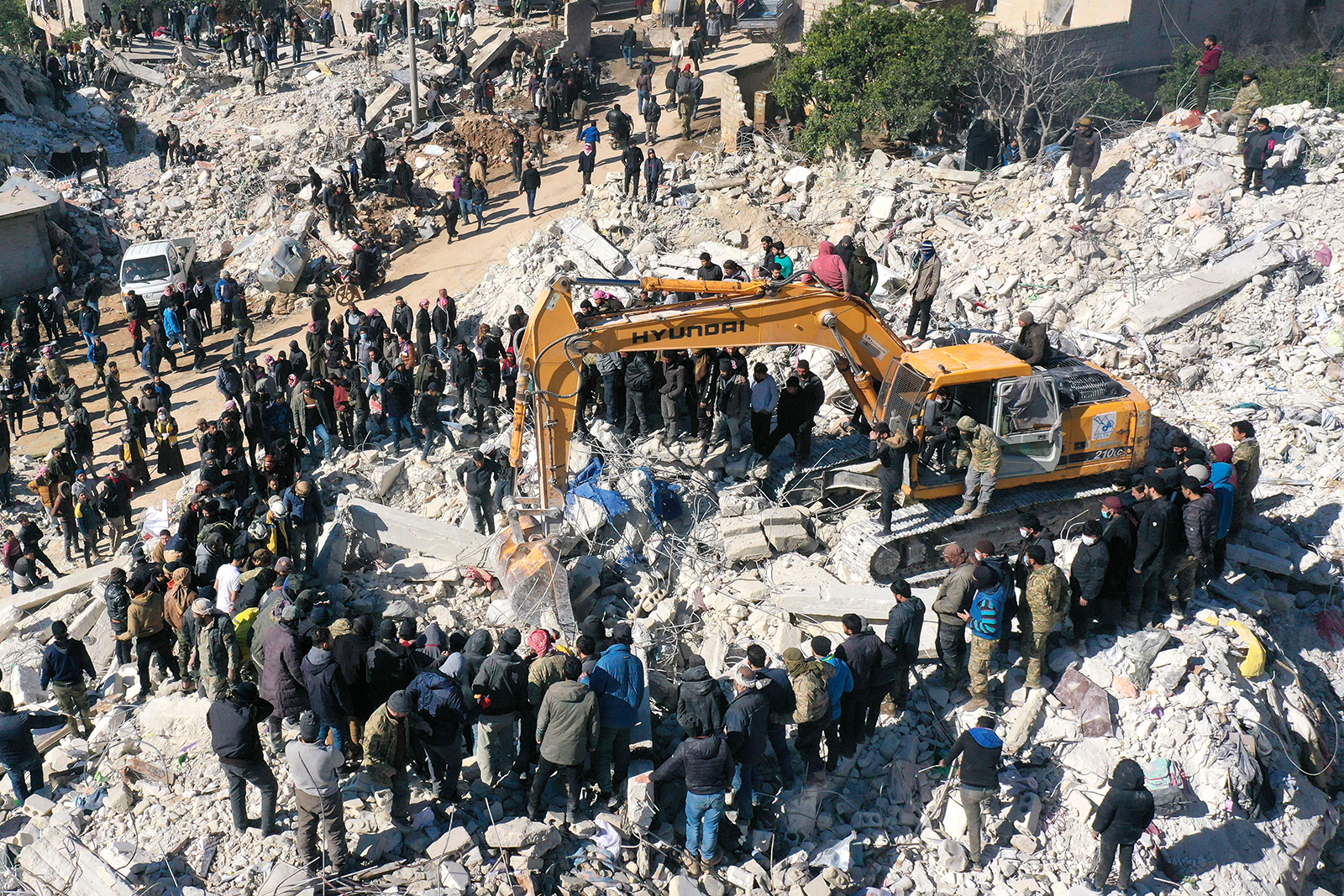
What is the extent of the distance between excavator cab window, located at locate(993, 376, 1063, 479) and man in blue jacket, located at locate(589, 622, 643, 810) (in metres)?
5.02

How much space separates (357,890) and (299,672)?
185 centimetres

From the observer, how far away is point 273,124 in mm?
31266

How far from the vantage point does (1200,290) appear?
54.8 ft

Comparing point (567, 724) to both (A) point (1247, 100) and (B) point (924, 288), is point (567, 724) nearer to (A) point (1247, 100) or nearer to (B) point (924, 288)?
(B) point (924, 288)

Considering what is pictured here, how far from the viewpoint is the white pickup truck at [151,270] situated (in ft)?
79.5

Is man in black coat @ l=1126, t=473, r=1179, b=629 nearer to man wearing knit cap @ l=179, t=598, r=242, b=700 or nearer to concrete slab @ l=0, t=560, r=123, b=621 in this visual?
man wearing knit cap @ l=179, t=598, r=242, b=700

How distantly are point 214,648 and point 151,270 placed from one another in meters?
16.6

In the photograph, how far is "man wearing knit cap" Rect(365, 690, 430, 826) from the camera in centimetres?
904

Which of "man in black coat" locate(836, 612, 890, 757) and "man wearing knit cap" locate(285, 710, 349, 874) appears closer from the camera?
"man wearing knit cap" locate(285, 710, 349, 874)

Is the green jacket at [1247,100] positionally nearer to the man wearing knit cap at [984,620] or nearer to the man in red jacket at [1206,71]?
the man in red jacket at [1206,71]

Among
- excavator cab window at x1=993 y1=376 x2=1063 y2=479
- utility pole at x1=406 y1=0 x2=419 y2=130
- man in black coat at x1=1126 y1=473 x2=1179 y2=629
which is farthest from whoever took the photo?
utility pole at x1=406 y1=0 x2=419 y2=130

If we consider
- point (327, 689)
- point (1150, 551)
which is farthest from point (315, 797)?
point (1150, 551)

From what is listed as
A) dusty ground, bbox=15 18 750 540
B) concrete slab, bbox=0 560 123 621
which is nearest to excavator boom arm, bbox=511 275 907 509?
concrete slab, bbox=0 560 123 621

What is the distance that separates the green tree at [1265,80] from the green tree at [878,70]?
180 inches
